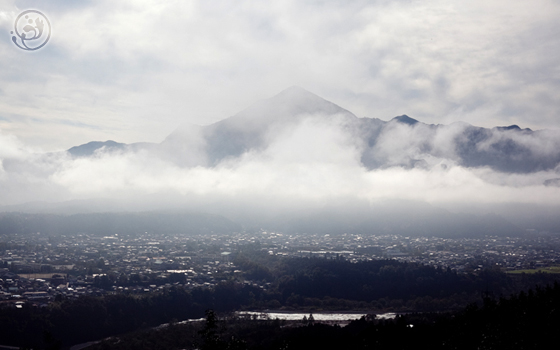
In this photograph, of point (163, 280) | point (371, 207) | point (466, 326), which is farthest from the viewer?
point (371, 207)

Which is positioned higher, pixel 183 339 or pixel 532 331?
pixel 532 331

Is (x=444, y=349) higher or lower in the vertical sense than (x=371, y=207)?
lower

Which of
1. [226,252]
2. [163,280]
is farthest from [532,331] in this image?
[226,252]

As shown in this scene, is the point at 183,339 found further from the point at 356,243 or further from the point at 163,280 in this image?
the point at 356,243

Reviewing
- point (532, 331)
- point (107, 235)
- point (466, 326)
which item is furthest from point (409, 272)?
point (107, 235)

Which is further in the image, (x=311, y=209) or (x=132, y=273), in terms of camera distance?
(x=311, y=209)

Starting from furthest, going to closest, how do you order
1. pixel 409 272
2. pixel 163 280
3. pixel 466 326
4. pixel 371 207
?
pixel 371 207 < pixel 409 272 < pixel 163 280 < pixel 466 326

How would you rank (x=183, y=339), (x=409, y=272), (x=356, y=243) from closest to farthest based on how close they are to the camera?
(x=183, y=339), (x=409, y=272), (x=356, y=243)

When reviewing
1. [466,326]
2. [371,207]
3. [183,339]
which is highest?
[371,207]

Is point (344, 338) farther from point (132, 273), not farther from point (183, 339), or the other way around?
point (132, 273)
